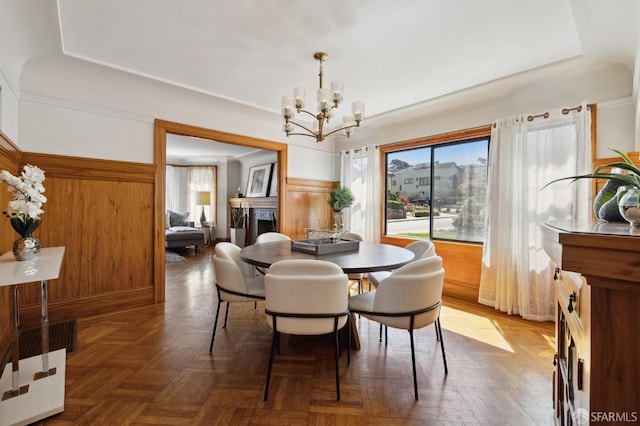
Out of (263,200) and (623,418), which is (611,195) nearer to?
(623,418)

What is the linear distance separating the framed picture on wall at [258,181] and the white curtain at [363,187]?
250 centimetres

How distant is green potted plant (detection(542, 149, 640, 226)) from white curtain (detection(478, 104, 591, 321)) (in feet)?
6.30

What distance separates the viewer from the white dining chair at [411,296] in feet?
5.70

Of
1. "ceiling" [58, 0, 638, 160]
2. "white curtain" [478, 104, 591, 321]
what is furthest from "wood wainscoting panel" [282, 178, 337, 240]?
"white curtain" [478, 104, 591, 321]

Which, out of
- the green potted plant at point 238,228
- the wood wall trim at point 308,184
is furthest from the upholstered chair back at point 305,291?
the green potted plant at point 238,228

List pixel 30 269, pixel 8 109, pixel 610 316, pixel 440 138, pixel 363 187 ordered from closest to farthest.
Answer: pixel 610 316 < pixel 30 269 < pixel 8 109 < pixel 440 138 < pixel 363 187

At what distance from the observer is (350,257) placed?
2.25 meters

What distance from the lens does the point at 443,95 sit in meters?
3.49

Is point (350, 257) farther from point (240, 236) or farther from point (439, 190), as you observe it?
point (240, 236)

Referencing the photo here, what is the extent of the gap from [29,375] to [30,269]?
0.85 metres

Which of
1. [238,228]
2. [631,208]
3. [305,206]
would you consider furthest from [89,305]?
[238,228]

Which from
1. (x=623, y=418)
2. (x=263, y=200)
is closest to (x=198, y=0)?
(x=623, y=418)

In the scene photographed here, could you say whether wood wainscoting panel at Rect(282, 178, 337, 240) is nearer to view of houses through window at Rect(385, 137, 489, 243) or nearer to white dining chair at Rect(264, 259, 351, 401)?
view of houses through window at Rect(385, 137, 489, 243)

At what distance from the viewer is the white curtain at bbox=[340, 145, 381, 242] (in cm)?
482
